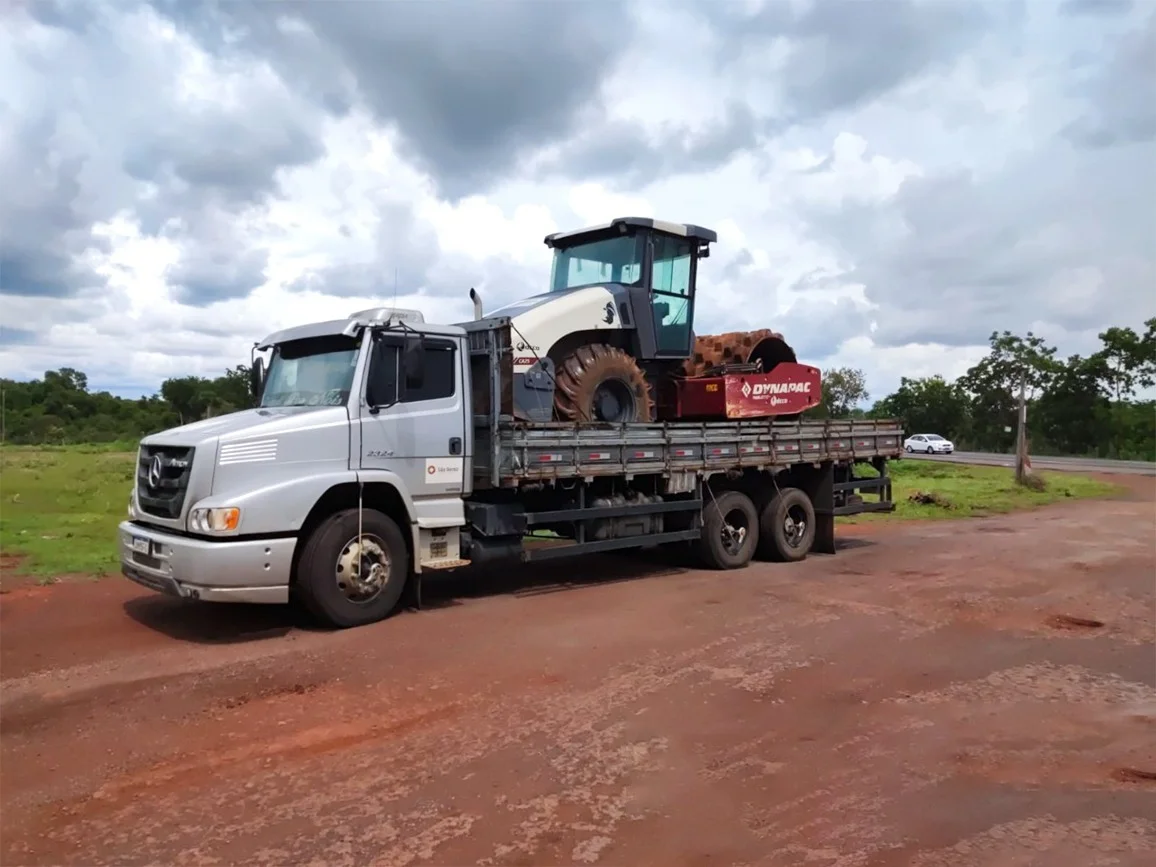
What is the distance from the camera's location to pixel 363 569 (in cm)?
809

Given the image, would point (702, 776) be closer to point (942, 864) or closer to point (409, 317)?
point (942, 864)

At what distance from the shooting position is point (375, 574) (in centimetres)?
816

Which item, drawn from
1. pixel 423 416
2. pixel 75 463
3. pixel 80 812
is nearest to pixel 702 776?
pixel 80 812

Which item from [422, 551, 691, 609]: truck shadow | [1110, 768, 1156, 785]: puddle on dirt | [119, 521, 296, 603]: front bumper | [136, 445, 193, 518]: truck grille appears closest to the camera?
[1110, 768, 1156, 785]: puddle on dirt

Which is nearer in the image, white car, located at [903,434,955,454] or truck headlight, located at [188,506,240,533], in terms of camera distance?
truck headlight, located at [188,506,240,533]

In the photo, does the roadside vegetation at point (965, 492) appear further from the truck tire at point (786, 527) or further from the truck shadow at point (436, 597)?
the truck shadow at point (436, 597)

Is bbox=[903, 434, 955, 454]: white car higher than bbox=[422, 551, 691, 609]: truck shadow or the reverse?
higher

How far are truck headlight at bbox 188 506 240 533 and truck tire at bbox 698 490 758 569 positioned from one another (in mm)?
5752

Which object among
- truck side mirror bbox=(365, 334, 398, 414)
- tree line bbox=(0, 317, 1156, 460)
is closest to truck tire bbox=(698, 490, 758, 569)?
truck side mirror bbox=(365, 334, 398, 414)

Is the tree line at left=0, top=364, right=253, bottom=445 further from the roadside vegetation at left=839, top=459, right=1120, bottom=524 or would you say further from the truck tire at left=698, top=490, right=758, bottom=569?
the truck tire at left=698, top=490, right=758, bottom=569

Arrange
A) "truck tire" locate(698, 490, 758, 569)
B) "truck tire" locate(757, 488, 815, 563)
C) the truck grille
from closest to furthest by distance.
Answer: the truck grille, "truck tire" locate(698, 490, 758, 569), "truck tire" locate(757, 488, 815, 563)

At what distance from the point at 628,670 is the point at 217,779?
298 cm

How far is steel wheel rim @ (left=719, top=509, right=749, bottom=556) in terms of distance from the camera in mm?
11578

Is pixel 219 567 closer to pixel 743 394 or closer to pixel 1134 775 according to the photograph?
pixel 1134 775
